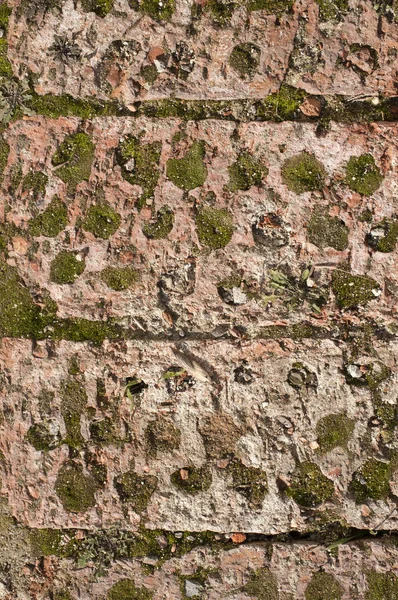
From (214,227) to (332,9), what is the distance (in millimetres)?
2091

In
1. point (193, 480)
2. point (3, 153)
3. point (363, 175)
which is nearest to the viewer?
point (363, 175)

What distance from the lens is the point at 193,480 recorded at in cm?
448

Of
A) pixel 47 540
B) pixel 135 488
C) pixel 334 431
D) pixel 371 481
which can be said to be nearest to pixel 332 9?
pixel 334 431

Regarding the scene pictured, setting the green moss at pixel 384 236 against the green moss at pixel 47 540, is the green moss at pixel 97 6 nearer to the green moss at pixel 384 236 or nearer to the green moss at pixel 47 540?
the green moss at pixel 384 236

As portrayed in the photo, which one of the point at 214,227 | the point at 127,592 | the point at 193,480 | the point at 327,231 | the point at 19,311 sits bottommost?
the point at 127,592

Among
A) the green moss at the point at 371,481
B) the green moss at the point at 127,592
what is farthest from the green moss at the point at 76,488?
the green moss at the point at 371,481

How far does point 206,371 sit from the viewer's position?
14.6ft

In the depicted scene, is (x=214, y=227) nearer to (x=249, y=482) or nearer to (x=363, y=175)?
(x=363, y=175)

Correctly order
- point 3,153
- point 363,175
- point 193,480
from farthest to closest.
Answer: point 3,153, point 193,480, point 363,175

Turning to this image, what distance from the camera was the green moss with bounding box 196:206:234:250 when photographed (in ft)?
14.6

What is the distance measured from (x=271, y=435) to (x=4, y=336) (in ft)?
8.24

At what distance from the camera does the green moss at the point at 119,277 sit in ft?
14.8

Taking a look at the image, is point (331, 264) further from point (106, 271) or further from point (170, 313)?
point (106, 271)

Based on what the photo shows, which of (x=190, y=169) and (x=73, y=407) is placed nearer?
(x=190, y=169)
